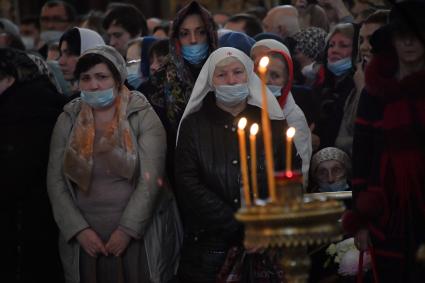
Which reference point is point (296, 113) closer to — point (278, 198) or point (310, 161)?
point (310, 161)

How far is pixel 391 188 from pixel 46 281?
2.64m

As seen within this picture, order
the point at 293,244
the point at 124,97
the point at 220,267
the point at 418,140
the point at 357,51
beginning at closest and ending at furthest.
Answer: the point at 293,244
the point at 418,140
the point at 220,267
the point at 124,97
the point at 357,51

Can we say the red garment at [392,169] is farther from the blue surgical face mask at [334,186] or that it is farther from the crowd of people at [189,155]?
the blue surgical face mask at [334,186]

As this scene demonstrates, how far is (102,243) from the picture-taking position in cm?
786

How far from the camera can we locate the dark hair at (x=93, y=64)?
26.3 feet

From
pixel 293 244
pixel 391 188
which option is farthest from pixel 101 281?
pixel 293 244

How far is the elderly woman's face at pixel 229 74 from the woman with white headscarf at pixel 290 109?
667 mm

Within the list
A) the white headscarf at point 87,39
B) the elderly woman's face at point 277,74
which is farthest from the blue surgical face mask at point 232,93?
the white headscarf at point 87,39

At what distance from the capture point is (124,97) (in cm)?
803

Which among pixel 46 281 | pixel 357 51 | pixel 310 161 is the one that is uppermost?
pixel 357 51

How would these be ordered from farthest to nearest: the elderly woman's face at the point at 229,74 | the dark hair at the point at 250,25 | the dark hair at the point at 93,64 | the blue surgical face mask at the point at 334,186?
the dark hair at the point at 250,25 → the blue surgical face mask at the point at 334,186 → the dark hair at the point at 93,64 → the elderly woman's face at the point at 229,74

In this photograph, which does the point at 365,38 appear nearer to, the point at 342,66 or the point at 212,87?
the point at 342,66

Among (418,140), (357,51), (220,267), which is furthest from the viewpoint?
(357,51)

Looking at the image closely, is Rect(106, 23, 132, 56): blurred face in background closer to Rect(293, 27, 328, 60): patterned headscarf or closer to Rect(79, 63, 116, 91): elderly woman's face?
Rect(293, 27, 328, 60): patterned headscarf
